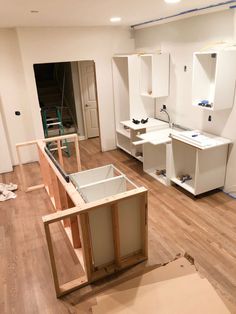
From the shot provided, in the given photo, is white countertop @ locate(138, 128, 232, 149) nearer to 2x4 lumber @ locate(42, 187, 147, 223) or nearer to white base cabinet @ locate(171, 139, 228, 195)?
white base cabinet @ locate(171, 139, 228, 195)

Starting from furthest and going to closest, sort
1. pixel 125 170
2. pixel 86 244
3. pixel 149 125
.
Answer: pixel 125 170 < pixel 149 125 < pixel 86 244

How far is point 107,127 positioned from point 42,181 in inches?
77.7

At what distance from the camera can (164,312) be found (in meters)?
1.92

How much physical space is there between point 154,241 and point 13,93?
151 inches

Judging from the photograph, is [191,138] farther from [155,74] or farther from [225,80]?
[155,74]

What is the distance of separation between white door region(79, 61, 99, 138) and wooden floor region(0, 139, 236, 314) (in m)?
2.99

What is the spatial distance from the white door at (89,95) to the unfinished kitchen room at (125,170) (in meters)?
0.05

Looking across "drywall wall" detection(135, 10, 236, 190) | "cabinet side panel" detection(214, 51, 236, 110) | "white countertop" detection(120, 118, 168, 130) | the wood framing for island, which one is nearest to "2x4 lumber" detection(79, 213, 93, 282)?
the wood framing for island

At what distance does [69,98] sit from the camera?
7633 millimetres

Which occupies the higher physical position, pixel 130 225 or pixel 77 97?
pixel 77 97

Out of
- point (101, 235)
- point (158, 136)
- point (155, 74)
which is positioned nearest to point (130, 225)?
point (101, 235)

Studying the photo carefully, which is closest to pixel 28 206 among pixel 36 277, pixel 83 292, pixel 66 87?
pixel 36 277

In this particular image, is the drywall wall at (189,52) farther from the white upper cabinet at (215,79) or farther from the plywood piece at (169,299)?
the plywood piece at (169,299)

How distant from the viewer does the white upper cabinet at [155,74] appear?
14.5ft
